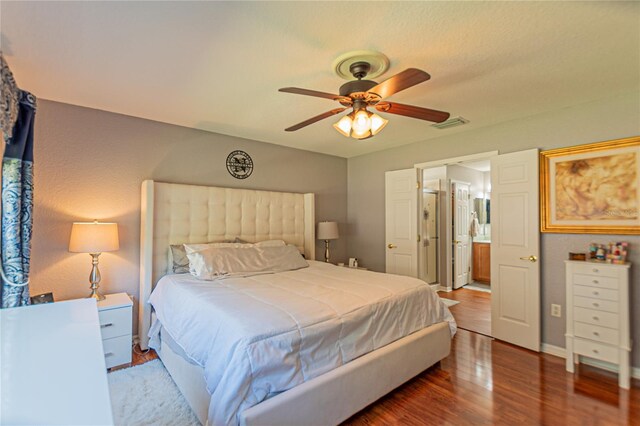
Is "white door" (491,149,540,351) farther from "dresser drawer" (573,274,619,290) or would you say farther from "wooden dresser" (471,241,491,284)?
"wooden dresser" (471,241,491,284)

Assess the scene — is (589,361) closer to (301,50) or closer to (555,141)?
(555,141)

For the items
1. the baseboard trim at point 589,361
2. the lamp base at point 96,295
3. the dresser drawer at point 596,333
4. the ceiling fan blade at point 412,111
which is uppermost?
the ceiling fan blade at point 412,111

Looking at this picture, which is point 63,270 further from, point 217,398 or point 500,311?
point 500,311

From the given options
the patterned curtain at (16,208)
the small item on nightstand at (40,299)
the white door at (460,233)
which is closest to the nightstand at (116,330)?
the small item on nightstand at (40,299)

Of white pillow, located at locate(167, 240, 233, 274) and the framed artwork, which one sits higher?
the framed artwork

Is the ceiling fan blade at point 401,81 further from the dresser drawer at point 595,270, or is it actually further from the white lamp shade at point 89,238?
the white lamp shade at point 89,238

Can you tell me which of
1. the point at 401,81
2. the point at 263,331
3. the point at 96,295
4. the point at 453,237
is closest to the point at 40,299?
the point at 96,295

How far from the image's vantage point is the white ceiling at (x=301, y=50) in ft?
5.29

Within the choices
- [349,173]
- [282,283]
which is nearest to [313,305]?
[282,283]

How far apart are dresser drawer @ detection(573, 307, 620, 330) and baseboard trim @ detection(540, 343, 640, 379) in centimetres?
43

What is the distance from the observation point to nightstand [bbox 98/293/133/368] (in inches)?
101

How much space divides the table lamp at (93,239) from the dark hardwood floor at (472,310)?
3997 mm

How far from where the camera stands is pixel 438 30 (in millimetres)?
1768

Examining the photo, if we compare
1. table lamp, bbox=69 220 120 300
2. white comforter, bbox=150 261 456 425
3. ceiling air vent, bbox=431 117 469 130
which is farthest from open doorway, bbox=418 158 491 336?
table lamp, bbox=69 220 120 300
